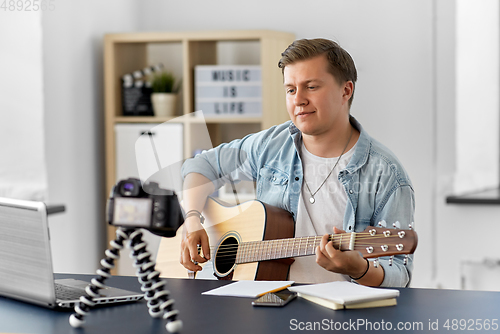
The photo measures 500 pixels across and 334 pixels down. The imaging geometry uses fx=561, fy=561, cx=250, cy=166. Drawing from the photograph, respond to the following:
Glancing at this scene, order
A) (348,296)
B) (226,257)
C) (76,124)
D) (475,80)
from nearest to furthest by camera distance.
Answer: (348,296), (226,257), (475,80), (76,124)

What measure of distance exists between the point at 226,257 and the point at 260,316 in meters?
0.64

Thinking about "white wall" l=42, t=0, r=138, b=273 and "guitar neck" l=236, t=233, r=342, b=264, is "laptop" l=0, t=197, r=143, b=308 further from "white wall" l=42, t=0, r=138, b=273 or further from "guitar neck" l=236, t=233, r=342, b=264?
"white wall" l=42, t=0, r=138, b=273

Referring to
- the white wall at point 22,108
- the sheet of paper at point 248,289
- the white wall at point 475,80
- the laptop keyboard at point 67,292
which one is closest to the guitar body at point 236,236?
the sheet of paper at point 248,289

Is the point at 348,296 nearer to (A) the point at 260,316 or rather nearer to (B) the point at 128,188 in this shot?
(A) the point at 260,316

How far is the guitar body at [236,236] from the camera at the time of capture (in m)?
1.50

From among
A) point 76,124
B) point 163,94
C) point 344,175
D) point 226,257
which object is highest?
point 163,94

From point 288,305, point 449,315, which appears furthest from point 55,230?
point 449,315

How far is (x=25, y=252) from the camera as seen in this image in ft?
3.28

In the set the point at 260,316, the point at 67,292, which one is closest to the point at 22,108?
the point at 67,292

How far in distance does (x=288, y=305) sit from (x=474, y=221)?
200 cm

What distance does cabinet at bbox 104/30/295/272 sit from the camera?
9.30 ft

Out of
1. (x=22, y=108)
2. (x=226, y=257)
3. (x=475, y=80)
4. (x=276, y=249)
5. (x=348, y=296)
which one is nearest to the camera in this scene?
(x=348, y=296)

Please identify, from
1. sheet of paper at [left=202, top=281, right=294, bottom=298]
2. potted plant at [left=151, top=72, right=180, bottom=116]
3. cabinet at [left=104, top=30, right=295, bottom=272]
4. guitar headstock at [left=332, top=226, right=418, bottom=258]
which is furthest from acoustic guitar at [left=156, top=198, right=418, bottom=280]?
potted plant at [left=151, top=72, right=180, bottom=116]

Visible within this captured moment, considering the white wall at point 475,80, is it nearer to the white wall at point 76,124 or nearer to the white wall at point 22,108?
the white wall at point 76,124
